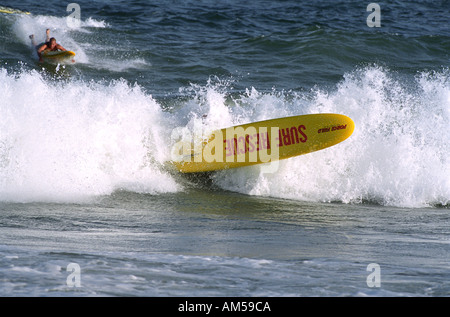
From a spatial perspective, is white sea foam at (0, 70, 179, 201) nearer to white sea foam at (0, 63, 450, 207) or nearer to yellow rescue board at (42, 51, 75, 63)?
white sea foam at (0, 63, 450, 207)

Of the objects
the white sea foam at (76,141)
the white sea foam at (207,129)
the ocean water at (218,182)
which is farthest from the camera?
the white sea foam at (207,129)

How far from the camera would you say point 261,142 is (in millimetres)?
7043

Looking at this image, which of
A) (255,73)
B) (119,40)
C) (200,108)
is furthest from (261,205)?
(119,40)

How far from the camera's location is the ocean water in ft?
11.1

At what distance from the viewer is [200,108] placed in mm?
7922

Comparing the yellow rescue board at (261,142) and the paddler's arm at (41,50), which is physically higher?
the paddler's arm at (41,50)

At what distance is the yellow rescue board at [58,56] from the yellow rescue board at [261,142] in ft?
23.5

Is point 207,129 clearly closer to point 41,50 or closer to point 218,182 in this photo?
point 218,182

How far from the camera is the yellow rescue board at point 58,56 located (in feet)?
43.8

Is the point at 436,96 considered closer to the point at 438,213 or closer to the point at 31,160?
the point at 438,213

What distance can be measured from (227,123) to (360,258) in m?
4.01

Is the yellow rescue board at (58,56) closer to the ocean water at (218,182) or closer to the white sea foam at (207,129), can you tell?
the ocean water at (218,182)

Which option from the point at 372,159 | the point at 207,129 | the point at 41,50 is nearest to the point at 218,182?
the point at 207,129

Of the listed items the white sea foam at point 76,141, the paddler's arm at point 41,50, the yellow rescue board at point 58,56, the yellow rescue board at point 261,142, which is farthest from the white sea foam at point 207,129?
the paddler's arm at point 41,50
